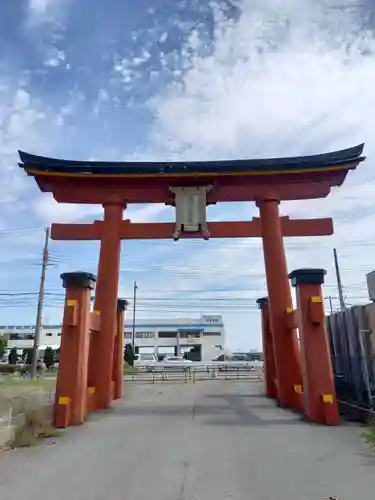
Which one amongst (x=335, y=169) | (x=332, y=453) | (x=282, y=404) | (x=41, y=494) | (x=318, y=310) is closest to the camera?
(x=41, y=494)

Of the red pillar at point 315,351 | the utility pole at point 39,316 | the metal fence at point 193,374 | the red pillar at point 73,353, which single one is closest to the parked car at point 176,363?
the metal fence at point 193,374

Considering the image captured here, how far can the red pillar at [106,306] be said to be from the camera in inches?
445

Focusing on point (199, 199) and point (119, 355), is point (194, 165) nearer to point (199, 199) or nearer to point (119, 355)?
point (199, 199)

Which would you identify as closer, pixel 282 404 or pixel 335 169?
pixel 282 404

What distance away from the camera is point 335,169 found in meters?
12.1

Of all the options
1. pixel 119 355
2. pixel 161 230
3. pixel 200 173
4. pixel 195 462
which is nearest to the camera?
pixel 195 462

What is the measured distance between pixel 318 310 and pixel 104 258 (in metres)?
6.14

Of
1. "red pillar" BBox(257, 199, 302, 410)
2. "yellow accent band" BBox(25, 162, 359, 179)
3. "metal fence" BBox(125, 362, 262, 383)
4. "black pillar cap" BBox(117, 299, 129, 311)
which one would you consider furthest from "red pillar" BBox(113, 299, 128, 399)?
"metal fence" BBox(125, 362, 262, 383)

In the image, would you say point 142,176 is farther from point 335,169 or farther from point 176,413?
point 176,413

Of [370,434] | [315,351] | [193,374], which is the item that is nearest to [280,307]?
[315,351]

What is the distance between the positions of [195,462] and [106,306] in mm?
6595

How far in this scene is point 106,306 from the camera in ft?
38.5

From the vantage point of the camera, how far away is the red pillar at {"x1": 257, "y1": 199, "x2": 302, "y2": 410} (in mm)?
11312

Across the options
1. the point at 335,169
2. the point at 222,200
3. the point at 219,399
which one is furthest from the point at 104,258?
the point at 335,169
